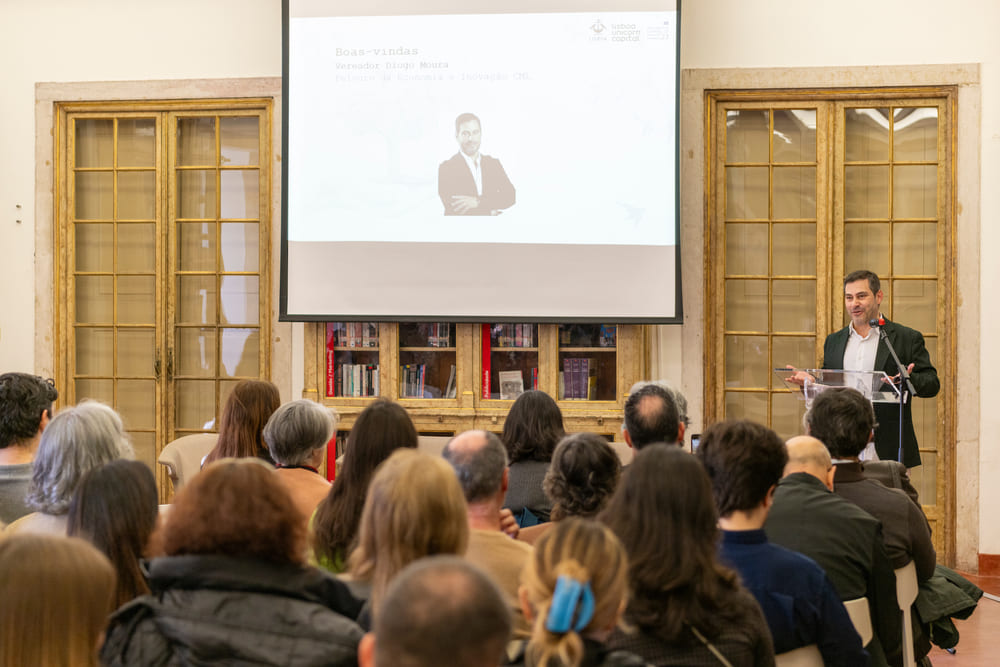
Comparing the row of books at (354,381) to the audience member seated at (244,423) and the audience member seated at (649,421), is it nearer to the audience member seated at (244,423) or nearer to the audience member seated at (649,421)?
the audience member seated at (244,423)

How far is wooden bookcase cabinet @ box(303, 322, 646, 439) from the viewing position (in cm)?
605

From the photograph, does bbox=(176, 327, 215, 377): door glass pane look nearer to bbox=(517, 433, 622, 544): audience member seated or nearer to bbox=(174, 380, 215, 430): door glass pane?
bbox=(174, 380, 215, 430): door glass pane

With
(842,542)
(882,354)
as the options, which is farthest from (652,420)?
(882,354)

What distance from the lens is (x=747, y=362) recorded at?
619 centimetres

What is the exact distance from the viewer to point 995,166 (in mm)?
5824

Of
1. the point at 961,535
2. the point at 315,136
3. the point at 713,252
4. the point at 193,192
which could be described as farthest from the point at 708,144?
the point at 193,192

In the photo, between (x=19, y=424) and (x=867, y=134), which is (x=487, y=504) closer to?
(x=19, y=424)

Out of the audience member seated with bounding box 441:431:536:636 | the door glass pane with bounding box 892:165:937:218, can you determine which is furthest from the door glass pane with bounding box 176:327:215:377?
the door glass pane with bounding box 892:165:937:218

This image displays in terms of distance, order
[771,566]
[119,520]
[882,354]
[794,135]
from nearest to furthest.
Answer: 1. [119,520]
2. [771,566]
3. [882,354]
4. [794,135]

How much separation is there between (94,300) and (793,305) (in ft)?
16.1

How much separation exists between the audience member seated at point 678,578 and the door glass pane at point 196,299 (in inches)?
207

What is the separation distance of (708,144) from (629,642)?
4870mm

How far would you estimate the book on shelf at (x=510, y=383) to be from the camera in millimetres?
6156

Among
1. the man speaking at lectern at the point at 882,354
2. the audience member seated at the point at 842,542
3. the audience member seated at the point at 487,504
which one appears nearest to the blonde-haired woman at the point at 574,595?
the audience member seated at the point at 487,504
